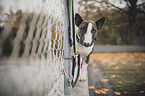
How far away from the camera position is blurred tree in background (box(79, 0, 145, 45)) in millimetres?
11602

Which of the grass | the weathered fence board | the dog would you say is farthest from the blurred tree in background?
the dog

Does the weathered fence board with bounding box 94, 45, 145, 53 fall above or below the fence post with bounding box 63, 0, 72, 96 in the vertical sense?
below

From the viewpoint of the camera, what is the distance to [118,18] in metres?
12.8

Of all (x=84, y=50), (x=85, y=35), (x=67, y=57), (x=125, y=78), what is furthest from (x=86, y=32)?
(x=125, y=78)

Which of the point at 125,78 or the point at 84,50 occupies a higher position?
the point at 84,50

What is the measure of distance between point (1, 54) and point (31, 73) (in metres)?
0.40

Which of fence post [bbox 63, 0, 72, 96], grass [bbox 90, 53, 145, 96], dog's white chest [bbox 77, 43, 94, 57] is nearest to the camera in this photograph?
fence post [bbox 63, 0, 72, 96]

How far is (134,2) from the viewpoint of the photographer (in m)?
11.5

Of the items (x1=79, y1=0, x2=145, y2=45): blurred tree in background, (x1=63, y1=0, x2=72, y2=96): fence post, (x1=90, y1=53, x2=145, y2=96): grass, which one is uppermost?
(x1=79, y1=0, x2=145, y2=45): blurred tree in background

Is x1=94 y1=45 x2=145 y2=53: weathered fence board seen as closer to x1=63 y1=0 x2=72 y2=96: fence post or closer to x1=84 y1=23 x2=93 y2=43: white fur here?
x1=84 y1=23 x2=93 y2=43: white fur

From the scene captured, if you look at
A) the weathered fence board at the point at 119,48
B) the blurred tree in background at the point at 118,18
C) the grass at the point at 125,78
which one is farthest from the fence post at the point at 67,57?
the weathered fence board at the point at 119,48

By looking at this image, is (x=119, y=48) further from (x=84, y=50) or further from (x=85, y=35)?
(x=85, y=35)

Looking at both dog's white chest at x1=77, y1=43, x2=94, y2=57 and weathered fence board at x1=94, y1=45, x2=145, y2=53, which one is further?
weathered fence board at x1=94, y1=45, x2=145, y2=53

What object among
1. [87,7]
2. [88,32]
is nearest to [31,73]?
[88,32]
